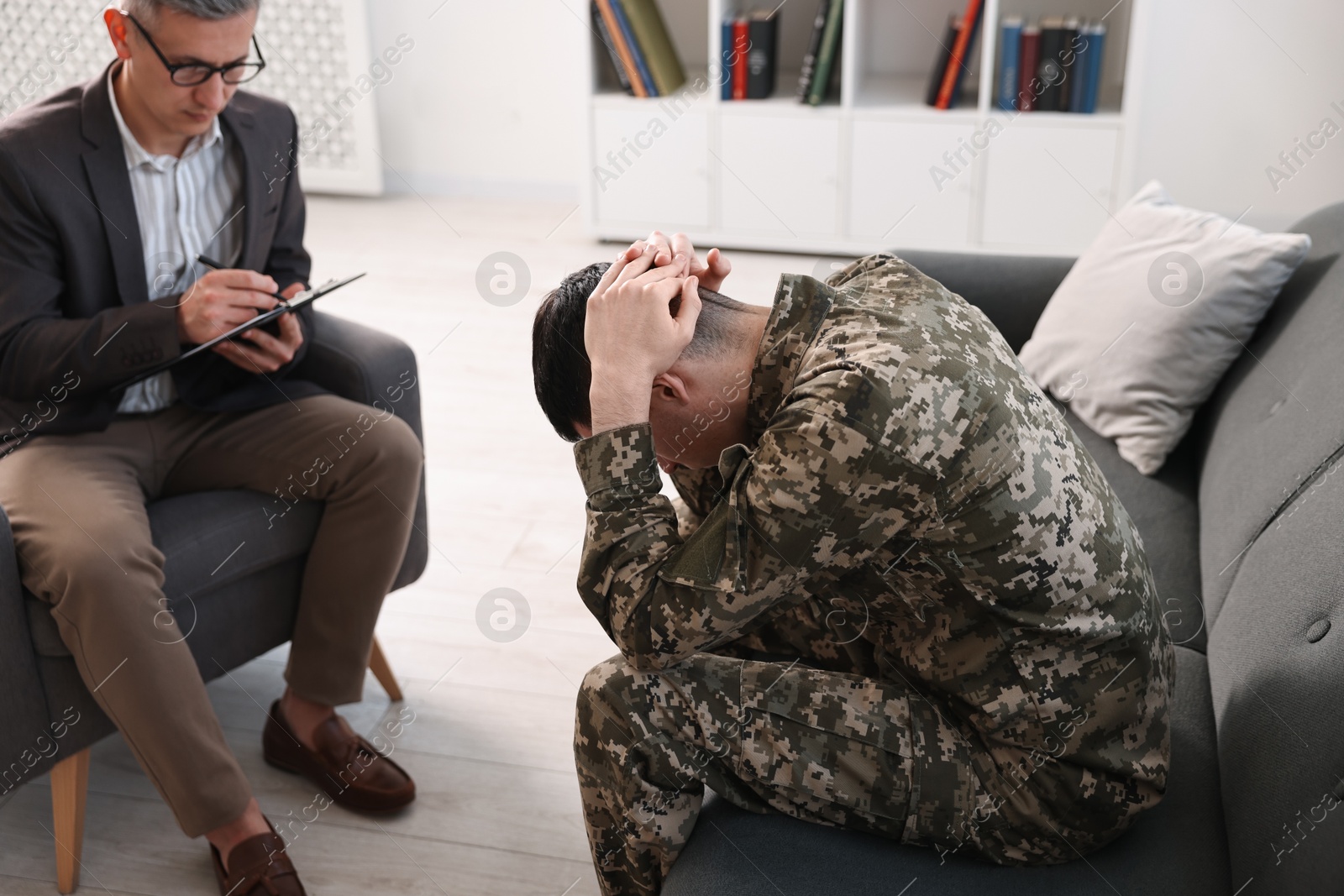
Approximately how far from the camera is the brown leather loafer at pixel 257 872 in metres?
1.58

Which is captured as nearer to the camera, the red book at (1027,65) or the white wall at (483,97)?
the red book at (1027,65)

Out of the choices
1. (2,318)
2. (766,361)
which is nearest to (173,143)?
(2,318)

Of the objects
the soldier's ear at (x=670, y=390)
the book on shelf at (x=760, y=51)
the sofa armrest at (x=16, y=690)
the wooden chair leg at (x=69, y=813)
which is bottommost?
the wooden chair leg at (x=69, y=813)

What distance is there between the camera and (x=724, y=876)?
1.13 meters

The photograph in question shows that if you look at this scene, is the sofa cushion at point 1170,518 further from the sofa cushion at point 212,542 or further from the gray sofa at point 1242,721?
the sofa cushion at point 212,542

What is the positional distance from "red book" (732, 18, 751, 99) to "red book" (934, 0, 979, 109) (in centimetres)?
61

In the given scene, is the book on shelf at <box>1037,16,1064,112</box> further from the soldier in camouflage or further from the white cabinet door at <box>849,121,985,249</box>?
the soldier in camouflage

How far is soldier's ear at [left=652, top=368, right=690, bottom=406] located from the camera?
118 centimetres

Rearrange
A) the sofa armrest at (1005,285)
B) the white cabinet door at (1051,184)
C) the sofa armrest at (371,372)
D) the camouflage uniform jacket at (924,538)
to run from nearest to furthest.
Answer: the camouflage uniform jacket at (924,538)
the sofa armrest at (371,372)
the sofa armrest at (1005,285)
the white cabinet door at (1051,184)

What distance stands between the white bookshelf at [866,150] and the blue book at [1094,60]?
52 millimetres

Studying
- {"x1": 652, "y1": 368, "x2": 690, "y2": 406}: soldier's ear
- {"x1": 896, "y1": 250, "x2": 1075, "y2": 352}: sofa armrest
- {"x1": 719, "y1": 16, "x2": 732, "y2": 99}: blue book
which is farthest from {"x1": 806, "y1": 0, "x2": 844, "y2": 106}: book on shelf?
{"x1": 652, "y1": 368, "x2": 690, "y2": 406}: soldier's ear

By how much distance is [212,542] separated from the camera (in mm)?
1666

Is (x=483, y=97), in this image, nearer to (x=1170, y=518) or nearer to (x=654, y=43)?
(x=654, y=43)

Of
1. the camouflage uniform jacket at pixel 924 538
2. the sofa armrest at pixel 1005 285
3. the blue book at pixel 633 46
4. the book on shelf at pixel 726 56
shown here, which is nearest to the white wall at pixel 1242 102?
the book on shelf at pixel 726 56
